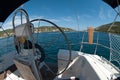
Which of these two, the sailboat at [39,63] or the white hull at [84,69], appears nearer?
the sailboat at [39,63]

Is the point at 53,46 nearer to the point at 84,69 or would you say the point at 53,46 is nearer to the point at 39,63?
the point at 84,69

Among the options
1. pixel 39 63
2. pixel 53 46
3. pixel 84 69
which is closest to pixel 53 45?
pixel 53 46

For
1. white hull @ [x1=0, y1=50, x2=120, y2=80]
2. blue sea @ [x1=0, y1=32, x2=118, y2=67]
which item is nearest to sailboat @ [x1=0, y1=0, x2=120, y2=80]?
white hull @ [x1=0, y1=50, x2=120, y2=80]

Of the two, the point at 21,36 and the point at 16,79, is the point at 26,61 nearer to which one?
the point at 21,36

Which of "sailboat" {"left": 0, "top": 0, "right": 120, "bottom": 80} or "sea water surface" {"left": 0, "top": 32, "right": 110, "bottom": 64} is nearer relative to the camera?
"sailboat" {"left": 0, "top": 0, "right": 120, "bottom": 80}

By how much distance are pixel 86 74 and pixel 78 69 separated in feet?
1.55

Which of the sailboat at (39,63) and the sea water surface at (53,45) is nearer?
the sailboat at (39,63)

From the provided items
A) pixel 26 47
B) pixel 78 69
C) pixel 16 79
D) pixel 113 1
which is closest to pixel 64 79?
pixel 78 69

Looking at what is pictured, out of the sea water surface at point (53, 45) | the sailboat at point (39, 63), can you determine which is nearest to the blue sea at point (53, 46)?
the sea water surface at point (53, 45)

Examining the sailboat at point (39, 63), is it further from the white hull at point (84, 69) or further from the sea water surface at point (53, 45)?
the sea water surface at point (53, 45)

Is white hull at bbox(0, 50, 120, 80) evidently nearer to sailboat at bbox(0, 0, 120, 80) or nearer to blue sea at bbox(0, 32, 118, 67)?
sailboat at bbox(0, 0, 120, 80)

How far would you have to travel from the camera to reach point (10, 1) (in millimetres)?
4273

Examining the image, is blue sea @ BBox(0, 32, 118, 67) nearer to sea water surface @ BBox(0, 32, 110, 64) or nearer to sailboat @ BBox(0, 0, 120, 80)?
sea water surface @ BBox(0, 32, 110, 64)

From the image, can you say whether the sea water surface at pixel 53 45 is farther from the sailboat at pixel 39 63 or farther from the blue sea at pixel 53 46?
the sailboat at pixel 39 63
